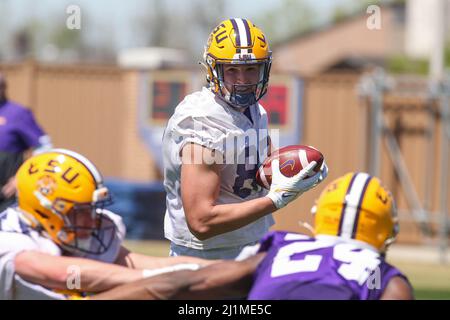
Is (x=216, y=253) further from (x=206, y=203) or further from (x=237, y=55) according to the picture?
(x=237, y=55)

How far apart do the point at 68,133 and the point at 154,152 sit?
149 centimetres

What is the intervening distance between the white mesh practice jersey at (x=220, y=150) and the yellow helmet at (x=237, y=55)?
0.21 feet

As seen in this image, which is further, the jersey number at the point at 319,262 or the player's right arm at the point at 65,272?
the player's right arm at the point at 65,272

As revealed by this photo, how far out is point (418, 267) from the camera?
1114cm

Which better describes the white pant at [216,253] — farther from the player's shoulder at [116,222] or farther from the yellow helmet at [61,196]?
the yellow helmet at [61,196]

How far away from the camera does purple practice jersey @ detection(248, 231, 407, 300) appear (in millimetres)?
3143

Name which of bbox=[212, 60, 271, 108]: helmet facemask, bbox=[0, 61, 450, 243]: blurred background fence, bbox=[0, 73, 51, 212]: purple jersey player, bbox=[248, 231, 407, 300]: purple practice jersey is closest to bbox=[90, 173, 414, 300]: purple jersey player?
bbox=[248, 231, 407, 300]: purple practice jersey

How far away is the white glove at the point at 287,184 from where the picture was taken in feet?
13.9

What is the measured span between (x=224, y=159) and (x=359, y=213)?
0.97m

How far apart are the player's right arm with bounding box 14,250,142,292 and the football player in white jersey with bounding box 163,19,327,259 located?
2.61ft

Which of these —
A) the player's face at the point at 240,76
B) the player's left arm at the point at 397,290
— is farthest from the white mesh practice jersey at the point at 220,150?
the player's left arm at the point at 397,290

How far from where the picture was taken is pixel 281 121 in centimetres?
1485

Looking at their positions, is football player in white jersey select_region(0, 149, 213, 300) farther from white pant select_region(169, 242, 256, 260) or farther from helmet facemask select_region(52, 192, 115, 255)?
white pant select_region(169, 242, 256, 260)

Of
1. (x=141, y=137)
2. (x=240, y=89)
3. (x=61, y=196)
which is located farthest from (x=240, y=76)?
(x=141, y=137)
